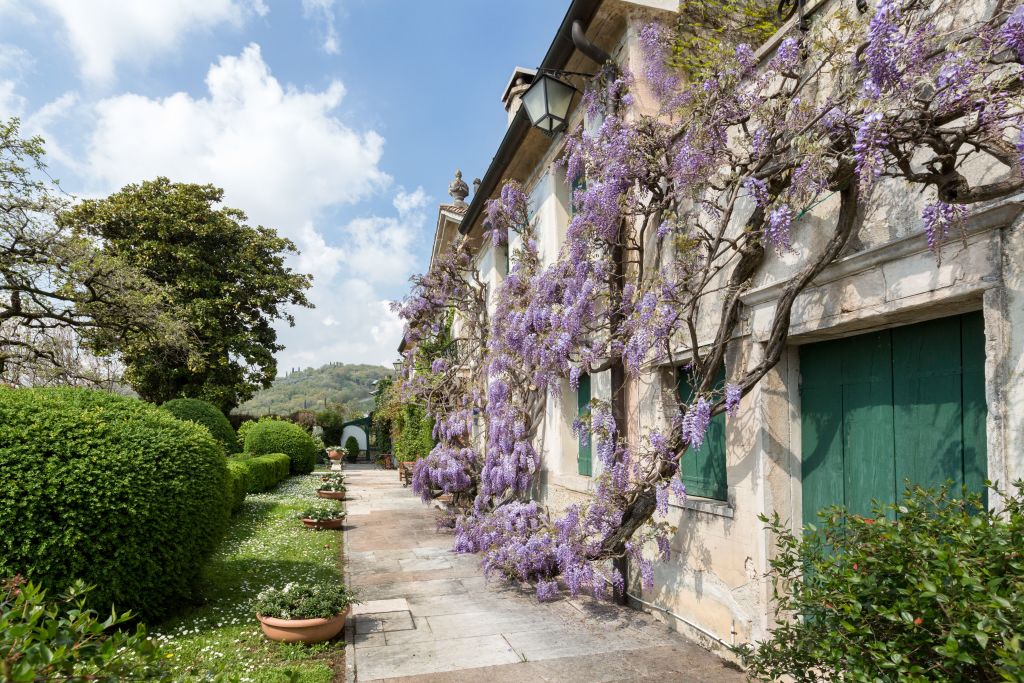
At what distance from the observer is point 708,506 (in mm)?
5316

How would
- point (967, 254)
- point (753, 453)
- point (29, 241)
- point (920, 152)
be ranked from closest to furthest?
point (967, 254)
point (920, 152)
point (753, 453)
point (29, 241)

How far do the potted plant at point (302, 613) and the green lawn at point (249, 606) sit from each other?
9 centimetres

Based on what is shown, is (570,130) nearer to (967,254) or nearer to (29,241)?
(967,254)

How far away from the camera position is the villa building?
10.5ft

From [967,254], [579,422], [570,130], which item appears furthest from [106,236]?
[967,254]

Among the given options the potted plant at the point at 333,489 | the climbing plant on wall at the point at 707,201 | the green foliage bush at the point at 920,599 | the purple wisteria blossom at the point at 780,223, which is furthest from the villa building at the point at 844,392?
the potted plant at the point at 333,489

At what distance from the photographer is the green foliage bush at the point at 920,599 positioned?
209 cm

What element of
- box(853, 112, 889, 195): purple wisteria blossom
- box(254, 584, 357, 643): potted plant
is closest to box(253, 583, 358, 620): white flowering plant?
box(254, 584, 357, 643): potted plant

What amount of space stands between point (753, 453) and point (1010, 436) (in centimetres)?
190

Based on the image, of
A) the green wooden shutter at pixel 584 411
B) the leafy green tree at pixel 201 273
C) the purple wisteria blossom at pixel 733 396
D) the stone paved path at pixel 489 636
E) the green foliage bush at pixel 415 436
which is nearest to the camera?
the purple wisteria blossom at pixel 733 396

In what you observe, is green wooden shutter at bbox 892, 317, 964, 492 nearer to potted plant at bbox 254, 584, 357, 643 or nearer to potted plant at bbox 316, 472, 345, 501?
potted plant at bbox 254, 584, 357, 643

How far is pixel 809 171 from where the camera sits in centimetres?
385

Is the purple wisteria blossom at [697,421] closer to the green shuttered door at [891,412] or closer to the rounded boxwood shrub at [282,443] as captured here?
the green shuttered door at [891,412]

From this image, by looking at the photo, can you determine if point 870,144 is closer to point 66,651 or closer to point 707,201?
point 707,201
